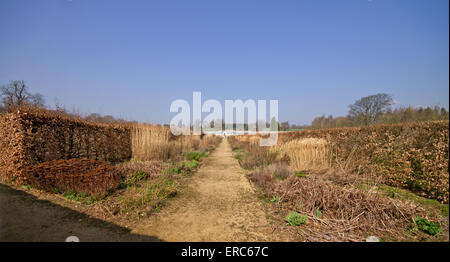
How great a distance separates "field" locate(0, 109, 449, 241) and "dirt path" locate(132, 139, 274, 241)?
21 millimetres

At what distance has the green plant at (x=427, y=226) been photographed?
2.65 m

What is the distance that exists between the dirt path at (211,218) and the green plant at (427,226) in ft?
8.54

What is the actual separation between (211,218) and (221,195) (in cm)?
143

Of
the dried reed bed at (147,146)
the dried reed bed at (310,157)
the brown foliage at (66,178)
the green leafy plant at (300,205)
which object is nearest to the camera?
the green leafy plant at (300,205)

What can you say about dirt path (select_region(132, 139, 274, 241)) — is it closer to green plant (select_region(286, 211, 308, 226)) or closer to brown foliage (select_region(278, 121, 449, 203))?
green plant (select_region(286, 211, 308, 226))

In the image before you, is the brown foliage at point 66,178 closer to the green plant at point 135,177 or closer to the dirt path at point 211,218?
the green plant at point 135,177

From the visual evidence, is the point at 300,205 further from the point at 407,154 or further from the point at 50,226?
the point at 50,226

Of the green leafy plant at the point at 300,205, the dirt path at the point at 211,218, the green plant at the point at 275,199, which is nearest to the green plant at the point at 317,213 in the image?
the green leafy plant at the point at 300,205

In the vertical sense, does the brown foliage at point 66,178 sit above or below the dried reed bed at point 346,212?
above

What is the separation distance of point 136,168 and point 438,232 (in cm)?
762
